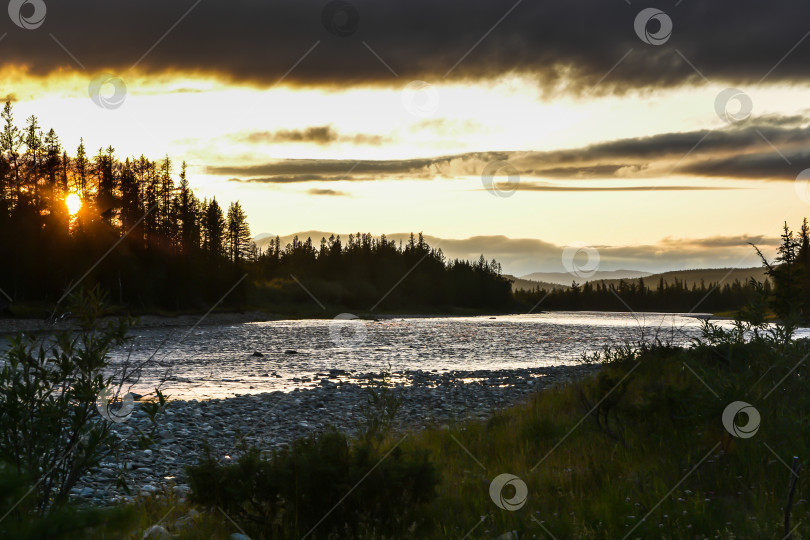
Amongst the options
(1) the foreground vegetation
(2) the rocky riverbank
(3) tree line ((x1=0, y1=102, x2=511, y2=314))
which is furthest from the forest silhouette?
(1) the foreground vegetation

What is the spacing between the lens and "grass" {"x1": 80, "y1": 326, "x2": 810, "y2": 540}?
20.1 ft

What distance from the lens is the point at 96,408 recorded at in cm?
646

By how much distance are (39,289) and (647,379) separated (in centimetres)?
7037

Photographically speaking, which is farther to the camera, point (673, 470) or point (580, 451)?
point (580, 451)

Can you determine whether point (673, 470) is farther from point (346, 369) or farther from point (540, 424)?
point (346, 369)

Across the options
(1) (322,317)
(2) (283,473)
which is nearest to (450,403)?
(2) (283,473)

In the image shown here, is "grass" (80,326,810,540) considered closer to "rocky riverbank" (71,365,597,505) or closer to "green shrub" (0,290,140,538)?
"green shrub" (0,290,140,538)
